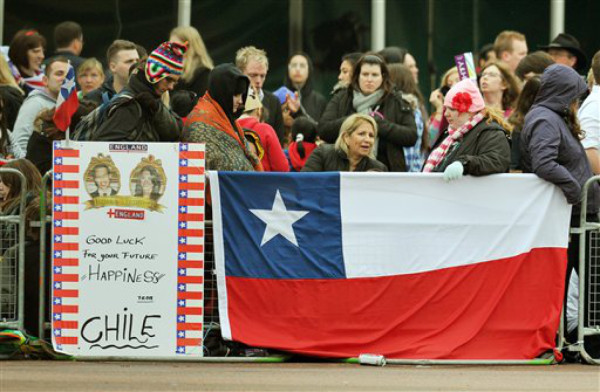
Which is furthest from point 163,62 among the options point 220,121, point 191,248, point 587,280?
point 587,280

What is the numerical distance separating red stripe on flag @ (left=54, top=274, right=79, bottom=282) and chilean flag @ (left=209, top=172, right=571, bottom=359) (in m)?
1.08

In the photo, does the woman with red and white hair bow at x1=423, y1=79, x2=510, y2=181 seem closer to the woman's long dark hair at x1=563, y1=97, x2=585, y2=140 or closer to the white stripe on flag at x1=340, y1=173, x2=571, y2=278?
the white stripe on flag at x1=340, y1=173, x2=571, y2=278

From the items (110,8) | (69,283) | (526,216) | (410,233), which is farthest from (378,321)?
(110,8)

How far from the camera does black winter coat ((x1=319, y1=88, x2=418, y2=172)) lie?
490 inches

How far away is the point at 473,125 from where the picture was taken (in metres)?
10.9

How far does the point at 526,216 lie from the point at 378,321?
1.38 meters

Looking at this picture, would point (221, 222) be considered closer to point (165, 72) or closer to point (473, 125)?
point (165, 72)

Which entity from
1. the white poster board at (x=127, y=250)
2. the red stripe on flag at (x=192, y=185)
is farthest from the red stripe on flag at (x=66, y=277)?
the red stripe on flag at (x=192, y=185)

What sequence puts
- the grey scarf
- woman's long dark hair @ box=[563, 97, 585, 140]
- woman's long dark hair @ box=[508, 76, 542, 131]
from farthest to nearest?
the grey scarf → woman's long dark hair @ box=[508, 76, 542, 131] → woman's long dark hair @ box=[563, 97, 585, 140]

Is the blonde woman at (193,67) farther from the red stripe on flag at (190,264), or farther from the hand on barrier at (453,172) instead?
the hand on barrier at (453,172)

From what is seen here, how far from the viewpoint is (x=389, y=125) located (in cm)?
1245

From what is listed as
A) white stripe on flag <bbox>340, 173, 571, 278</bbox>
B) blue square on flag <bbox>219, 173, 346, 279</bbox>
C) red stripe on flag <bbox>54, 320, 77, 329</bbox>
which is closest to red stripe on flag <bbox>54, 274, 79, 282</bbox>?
red stripe on flag <bbox>54, 320, 77, 329</bbox>

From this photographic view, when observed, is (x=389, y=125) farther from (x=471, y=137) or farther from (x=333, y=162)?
(x=471, y=137)

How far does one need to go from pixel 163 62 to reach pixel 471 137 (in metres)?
2.46
